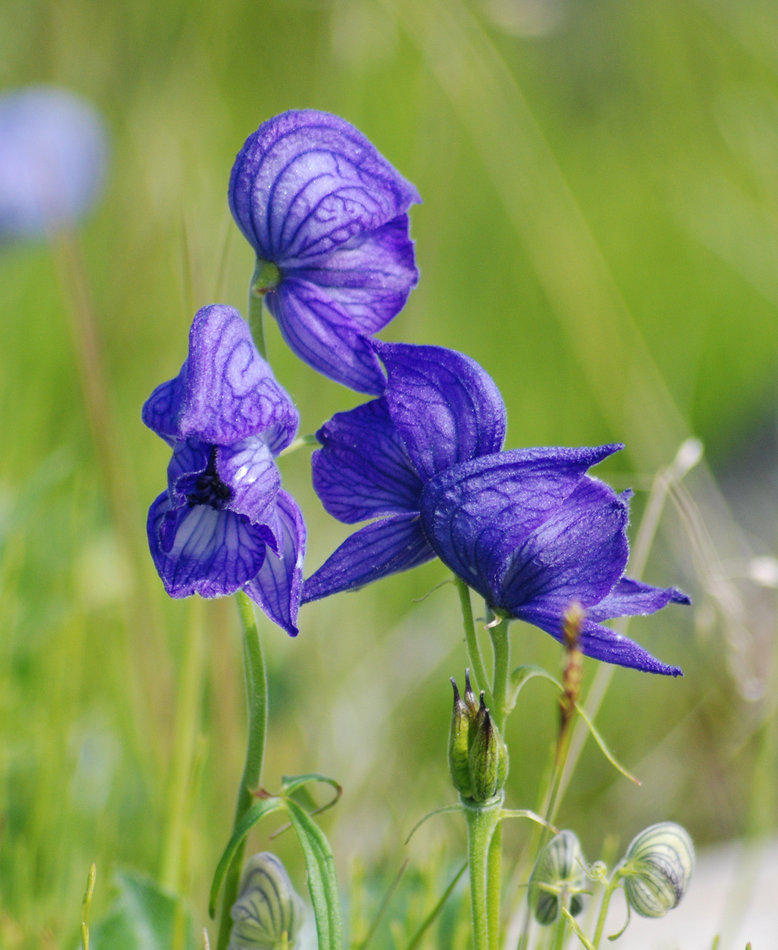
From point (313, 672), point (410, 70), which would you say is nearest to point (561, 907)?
point (313, 672)

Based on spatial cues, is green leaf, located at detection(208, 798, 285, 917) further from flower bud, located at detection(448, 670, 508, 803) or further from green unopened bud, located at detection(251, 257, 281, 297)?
green unopened bud, located at detection(251, 257, 281, 297)

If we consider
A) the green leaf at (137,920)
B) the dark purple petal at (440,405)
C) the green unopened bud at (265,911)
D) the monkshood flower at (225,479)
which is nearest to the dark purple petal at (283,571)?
the monkshood flower at (225,479)

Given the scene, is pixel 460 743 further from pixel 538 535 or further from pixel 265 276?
pixel 265 276

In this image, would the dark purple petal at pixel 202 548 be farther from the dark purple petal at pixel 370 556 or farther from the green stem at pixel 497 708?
the green stem at pixel 497 708

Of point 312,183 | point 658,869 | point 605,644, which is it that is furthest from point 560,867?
point 312,183

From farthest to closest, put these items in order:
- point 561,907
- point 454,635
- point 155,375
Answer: point 155,375, point 454,635, point 561,907

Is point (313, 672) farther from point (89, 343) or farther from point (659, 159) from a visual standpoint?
point (659, 159)

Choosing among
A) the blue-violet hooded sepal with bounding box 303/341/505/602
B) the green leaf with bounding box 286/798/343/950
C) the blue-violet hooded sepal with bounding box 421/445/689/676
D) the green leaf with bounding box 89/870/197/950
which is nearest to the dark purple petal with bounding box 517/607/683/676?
the blue-violet hooded sepal with bounding box 421/445/689/676
